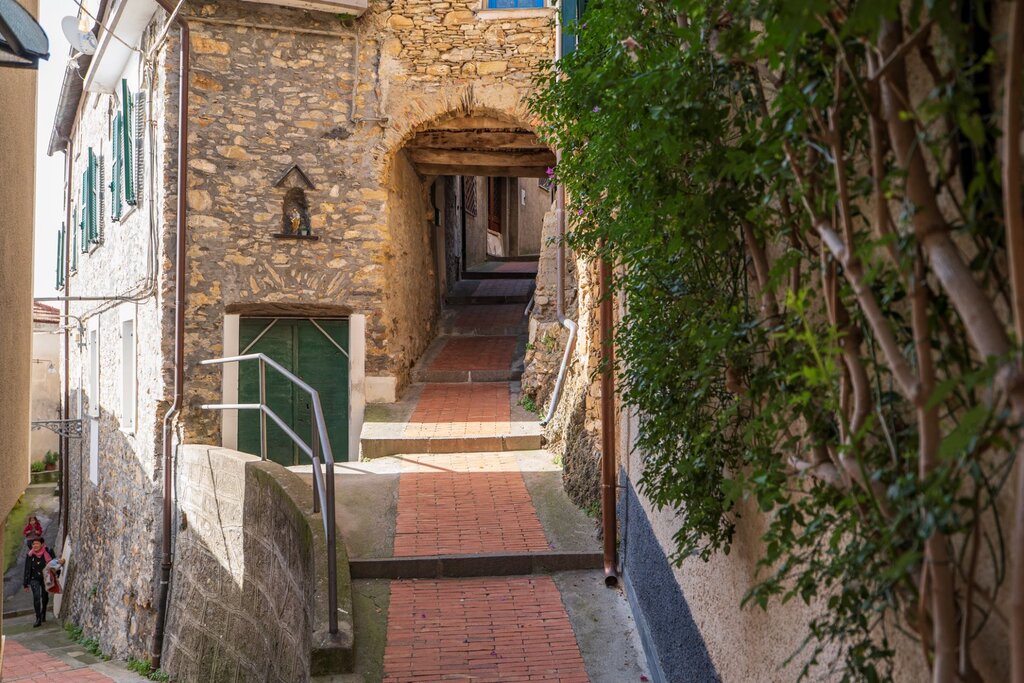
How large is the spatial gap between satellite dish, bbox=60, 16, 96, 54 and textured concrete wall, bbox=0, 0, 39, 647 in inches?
196

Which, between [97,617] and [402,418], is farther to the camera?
[97,617]

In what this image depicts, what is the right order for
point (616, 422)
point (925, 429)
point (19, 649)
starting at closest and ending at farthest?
point (925, 429) → point (616, 422) → point (19, 649)

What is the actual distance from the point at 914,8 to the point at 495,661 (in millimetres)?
3748

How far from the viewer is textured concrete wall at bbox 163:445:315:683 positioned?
486 centimetres

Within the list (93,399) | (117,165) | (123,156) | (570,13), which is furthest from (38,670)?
(570,13)

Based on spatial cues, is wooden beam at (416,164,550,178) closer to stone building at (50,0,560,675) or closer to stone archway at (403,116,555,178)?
stone archway at (403,116,555,178)

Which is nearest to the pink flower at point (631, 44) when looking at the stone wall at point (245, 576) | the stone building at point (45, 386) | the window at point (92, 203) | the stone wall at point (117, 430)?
the stone wall at point (245, 576)

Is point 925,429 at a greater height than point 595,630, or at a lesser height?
greater

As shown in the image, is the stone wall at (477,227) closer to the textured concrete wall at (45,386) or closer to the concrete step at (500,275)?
the concrete step at (500,275)

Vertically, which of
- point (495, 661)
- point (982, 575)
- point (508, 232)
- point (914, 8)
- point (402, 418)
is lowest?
point (495, 661)

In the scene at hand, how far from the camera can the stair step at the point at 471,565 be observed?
5059mm

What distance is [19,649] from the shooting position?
10.2 m

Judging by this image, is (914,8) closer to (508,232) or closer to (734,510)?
(734,510)

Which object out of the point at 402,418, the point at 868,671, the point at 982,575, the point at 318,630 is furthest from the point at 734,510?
the point at 402,418
